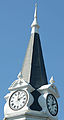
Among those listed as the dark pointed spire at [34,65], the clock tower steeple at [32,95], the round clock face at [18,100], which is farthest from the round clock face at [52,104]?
the round clock face at [18,100]

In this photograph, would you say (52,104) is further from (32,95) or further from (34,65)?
(34,65)

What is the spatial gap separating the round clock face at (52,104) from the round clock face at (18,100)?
6.66ft

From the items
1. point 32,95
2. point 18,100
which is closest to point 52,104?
point 32,95

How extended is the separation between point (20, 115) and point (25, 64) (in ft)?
17.7

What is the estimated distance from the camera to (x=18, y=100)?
114 feet

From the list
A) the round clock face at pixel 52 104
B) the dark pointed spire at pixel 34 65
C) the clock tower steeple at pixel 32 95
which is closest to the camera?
the clock tower steeple at pixel 32 95

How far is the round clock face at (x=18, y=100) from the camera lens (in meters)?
34.4

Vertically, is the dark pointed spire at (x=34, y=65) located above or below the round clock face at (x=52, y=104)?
above

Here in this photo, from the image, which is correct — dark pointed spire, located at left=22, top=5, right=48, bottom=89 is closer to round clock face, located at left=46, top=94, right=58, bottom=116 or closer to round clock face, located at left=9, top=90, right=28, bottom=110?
round clock face, located at left=46, top=94, right=58, bottom=116

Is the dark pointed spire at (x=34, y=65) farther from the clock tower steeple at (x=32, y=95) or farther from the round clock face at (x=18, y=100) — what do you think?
the round clock face at (x=18, y=100)

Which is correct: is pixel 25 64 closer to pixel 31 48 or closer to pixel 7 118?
pixel 31 48

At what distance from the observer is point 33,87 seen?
117ft

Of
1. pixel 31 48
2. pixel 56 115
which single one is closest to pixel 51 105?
pixel 56 115

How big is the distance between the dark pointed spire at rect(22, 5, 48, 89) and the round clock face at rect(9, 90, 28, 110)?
1602mm
